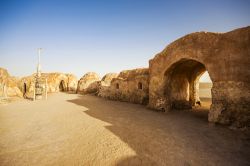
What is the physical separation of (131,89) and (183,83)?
18.0 ft

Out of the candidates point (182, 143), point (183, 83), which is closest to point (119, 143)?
point (182, 143)

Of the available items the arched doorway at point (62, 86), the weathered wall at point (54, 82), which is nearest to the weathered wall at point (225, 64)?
the weathered wall at point (54, 82)

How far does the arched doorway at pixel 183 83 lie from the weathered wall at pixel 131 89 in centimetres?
290

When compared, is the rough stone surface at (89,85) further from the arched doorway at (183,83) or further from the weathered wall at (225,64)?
the weathered wall at (225,64)

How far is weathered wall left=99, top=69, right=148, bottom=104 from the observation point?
14.5m

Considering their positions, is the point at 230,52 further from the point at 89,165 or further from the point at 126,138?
the point at 89,165

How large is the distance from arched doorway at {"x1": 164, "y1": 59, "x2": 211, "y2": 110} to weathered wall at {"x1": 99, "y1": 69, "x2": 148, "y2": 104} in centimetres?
290

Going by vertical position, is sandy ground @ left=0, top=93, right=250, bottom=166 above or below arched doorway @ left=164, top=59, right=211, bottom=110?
below

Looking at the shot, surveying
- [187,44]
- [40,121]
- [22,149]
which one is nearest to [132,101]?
[187,44]

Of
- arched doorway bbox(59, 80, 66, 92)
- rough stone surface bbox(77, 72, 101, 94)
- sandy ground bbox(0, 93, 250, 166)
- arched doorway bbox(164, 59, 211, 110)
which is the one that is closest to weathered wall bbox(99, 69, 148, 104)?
arched doorway bbox(164, 59, 211, 110)

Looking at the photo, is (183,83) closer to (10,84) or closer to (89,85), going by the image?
(89,85)

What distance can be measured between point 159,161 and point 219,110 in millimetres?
5504

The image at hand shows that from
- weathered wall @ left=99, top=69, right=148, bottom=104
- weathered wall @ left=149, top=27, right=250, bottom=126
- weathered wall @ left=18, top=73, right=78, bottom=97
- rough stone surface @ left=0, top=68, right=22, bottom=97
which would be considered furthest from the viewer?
weathered wall @ left=18, top=73, right=78, bottom=97

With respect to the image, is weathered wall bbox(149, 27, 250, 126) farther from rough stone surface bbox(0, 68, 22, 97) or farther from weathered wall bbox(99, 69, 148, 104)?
rough stone surface bbox(0, 68, 22, 97)
